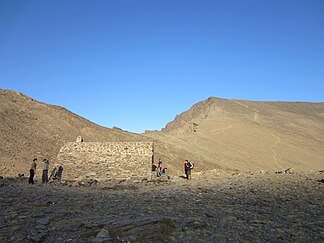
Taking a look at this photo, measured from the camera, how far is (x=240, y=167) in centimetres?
3050

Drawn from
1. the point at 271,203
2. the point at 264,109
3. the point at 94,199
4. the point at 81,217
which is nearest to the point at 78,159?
the point at 94,199

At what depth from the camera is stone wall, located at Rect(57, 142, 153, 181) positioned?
17.1 metres

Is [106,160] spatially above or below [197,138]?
below

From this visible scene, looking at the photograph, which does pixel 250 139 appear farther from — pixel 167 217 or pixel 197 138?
pixel 167 217

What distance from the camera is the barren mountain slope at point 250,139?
109 feet

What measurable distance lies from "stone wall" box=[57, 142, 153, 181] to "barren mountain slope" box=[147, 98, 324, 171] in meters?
10.7

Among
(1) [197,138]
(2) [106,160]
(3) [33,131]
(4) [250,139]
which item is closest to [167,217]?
(2) [106,160]

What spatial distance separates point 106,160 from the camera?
1778 centimetres

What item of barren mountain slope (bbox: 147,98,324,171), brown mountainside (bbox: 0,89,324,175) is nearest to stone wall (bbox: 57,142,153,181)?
brown mountainside (bbox: 0,89,324,175)

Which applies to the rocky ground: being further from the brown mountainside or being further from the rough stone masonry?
the brown mountainside

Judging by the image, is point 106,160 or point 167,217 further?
point 106,160

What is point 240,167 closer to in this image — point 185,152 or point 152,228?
point 185,152

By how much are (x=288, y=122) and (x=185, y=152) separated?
1453 inches

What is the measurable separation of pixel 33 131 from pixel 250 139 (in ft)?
100
